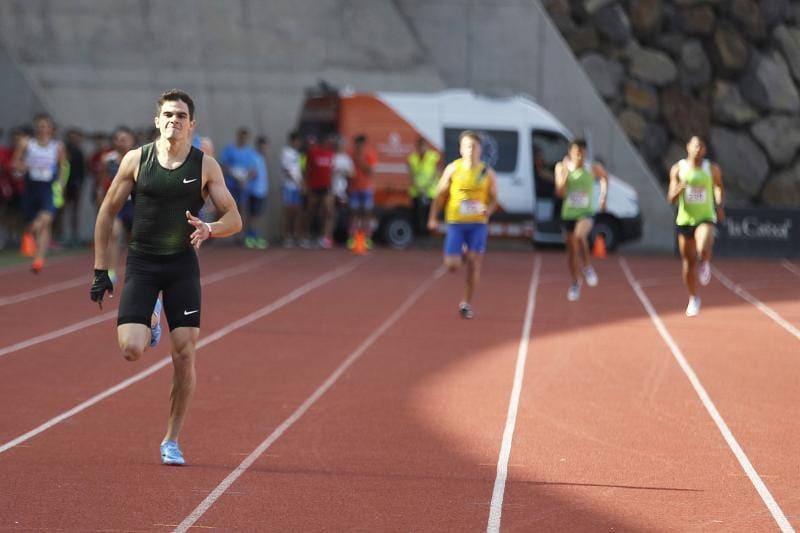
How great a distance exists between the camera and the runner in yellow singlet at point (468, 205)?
15.7 meters

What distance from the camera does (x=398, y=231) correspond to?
87.4 ft

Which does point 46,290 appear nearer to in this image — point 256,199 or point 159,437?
point 256,199

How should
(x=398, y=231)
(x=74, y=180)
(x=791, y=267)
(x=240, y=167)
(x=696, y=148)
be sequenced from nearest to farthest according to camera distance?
1. (x=696, y=148)
2. (x=791, y=267)
3. (x=74, y=180)
4. (x=240, y=167)
5. (x=398, y=231)

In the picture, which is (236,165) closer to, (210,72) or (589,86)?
(210,72)

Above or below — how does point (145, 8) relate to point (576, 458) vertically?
above

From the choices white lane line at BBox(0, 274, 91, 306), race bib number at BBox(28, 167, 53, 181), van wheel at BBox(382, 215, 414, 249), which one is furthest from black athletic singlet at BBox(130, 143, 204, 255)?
van wheel at BBox(382, 215, 414, 249)

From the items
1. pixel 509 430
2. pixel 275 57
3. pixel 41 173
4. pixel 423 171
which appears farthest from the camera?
pixel 275 57

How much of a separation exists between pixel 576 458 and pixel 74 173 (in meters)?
17.8

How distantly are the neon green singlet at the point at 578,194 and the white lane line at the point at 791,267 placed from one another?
6.26 metres

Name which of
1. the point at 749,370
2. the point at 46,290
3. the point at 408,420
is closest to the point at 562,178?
the point at 46,290

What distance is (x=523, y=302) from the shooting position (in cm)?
1797

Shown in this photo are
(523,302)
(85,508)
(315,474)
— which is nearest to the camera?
(85,508)

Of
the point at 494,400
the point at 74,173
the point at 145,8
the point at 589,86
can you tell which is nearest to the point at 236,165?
the point at 74,173

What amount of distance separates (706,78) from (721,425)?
105 feet
